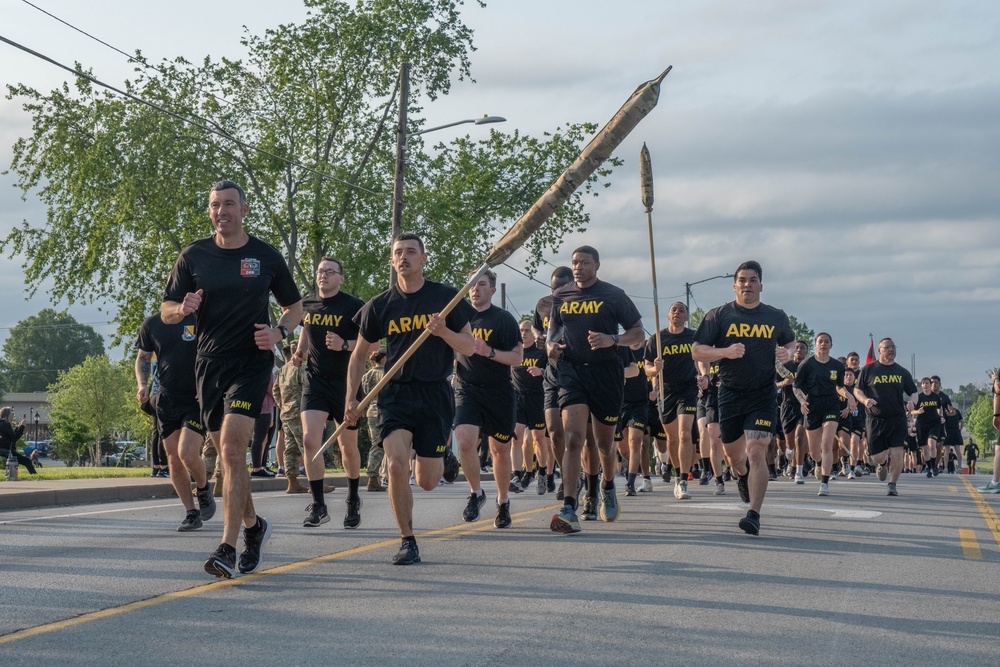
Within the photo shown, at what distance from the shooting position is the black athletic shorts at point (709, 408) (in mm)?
16914

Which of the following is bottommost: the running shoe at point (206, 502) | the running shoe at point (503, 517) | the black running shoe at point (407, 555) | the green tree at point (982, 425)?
the black running shoe at point (407, 555)

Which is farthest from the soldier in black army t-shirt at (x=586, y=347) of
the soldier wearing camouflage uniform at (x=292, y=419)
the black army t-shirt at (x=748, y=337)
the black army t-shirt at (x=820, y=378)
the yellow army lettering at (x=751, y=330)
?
the black army t-shirt at (x=820, y=378)

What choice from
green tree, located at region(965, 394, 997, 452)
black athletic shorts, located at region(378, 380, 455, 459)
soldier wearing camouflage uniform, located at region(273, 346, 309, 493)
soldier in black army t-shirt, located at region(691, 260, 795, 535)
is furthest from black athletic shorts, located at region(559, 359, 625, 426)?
green tree, located at region(965, 394, 997, 452)

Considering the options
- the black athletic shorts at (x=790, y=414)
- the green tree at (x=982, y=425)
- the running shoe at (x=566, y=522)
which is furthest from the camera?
the green tree at (x=982, y=425)

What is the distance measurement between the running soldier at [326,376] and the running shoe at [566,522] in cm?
169

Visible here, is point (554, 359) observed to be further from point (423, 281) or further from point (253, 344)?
point (253, 344)

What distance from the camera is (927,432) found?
108 ft

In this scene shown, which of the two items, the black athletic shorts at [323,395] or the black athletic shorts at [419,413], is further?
the black athletic shorts at [323,395]

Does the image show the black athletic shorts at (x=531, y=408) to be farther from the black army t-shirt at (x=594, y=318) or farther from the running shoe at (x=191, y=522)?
the running shoe at (x=191, y=522)

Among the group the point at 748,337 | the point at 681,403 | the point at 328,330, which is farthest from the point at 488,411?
the point at 681,403

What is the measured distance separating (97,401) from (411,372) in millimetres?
94274

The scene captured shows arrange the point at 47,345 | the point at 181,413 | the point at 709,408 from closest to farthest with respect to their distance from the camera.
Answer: the point at 181,413 → the point at 709,408 → the point at 47,345

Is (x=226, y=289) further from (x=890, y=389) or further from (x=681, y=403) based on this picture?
(x=890, y=389)

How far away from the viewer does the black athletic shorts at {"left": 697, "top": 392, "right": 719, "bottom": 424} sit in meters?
16.9
